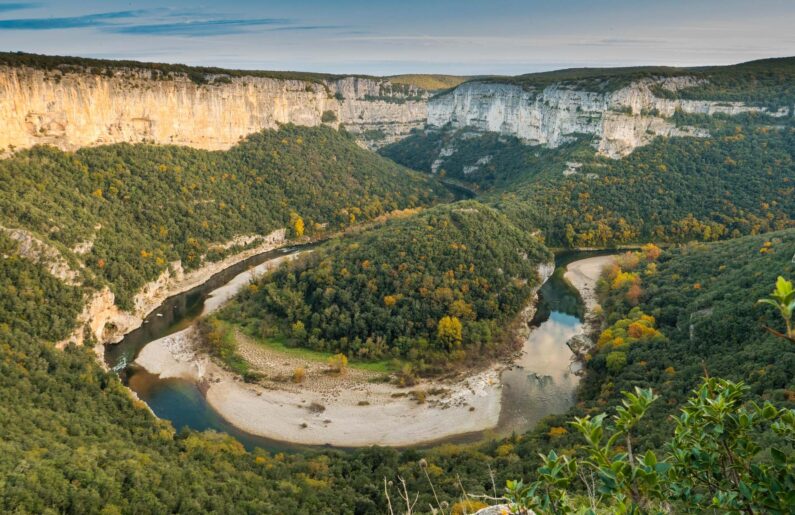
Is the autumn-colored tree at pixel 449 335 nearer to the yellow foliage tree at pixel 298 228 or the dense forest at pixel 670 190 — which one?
the dense forest at pixel 670 190

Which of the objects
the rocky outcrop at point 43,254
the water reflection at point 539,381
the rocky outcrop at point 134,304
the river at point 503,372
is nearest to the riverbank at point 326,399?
the river at point 503,372

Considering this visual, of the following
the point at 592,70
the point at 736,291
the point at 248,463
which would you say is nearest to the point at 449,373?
the point at 248,463

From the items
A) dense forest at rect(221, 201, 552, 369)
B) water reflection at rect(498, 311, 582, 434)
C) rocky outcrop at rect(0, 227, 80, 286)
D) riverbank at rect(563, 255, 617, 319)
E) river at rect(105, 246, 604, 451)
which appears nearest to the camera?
river at rect(105, 246, 604, 451)

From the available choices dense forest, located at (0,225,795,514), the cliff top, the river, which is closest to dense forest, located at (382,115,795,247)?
the river

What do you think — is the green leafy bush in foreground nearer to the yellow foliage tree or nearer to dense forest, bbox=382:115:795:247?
Answer: dense forest, bbox=382:115:795:247

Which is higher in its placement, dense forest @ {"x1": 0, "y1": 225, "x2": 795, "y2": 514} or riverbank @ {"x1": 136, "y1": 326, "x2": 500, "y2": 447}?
dense forest @ {"x1": 0, "y1": 225, "x2": 795, "y2": 514}

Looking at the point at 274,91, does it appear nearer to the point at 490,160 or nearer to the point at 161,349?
the point at 490,160
